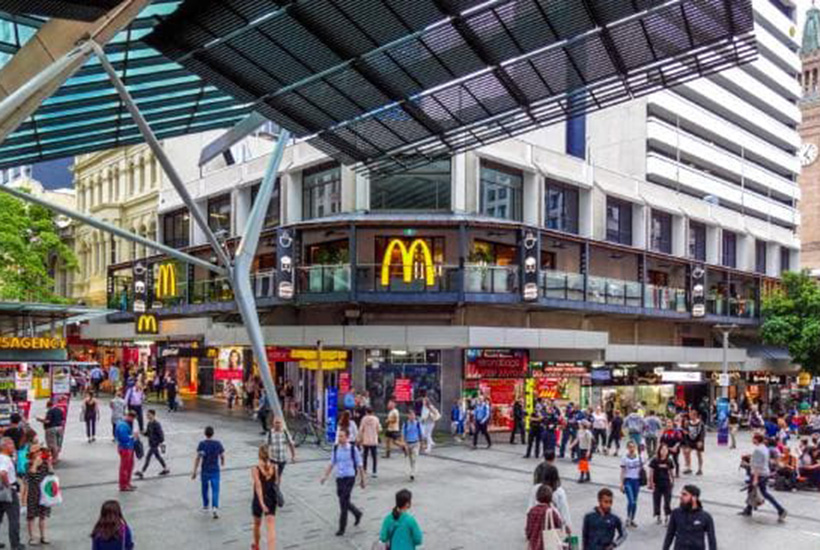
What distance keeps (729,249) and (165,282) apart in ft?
109

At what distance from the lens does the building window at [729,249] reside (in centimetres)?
4726

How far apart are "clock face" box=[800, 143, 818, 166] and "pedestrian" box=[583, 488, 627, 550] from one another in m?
95.7

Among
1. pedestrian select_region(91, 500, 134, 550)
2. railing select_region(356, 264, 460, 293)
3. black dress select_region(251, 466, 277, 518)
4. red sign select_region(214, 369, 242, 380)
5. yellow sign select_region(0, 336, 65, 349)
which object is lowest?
red sign select_region(214, 369, 242, 380)

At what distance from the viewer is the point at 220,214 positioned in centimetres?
3972

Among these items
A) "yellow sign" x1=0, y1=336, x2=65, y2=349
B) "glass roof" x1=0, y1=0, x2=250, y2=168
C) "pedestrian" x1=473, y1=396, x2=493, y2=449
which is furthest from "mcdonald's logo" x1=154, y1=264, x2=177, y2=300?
"pedestrian" x1=473, y1=396, x2=493, y2=449

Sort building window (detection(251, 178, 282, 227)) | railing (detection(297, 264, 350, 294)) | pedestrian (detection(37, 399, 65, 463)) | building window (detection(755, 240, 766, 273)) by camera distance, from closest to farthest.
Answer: pedestrian (detection(37, 399, 65, 463)), railing (detection(297, 264, 350, 294)), building window (detection(251, 178, 282, 227)), building window (detection(755, 240, 766, 273))

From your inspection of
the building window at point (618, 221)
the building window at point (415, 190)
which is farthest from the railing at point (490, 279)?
the building window at point (618, 221)

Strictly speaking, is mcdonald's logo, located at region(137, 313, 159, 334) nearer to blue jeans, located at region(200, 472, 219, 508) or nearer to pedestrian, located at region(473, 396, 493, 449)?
pedestrian, located at region(473, 396, 493, 449)

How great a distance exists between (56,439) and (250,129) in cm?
1152

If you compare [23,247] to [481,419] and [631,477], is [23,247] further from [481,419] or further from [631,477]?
[631,477]

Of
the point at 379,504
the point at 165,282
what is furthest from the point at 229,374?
the point at 379,504

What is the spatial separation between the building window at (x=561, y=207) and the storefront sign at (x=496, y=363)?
6818mm

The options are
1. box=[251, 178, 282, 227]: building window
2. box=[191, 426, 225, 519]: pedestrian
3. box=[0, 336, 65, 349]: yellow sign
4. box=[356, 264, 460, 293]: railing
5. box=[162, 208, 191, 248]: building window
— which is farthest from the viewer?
box=[162, 208, 191, 248]: building window

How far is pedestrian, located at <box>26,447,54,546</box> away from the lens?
1230cm
